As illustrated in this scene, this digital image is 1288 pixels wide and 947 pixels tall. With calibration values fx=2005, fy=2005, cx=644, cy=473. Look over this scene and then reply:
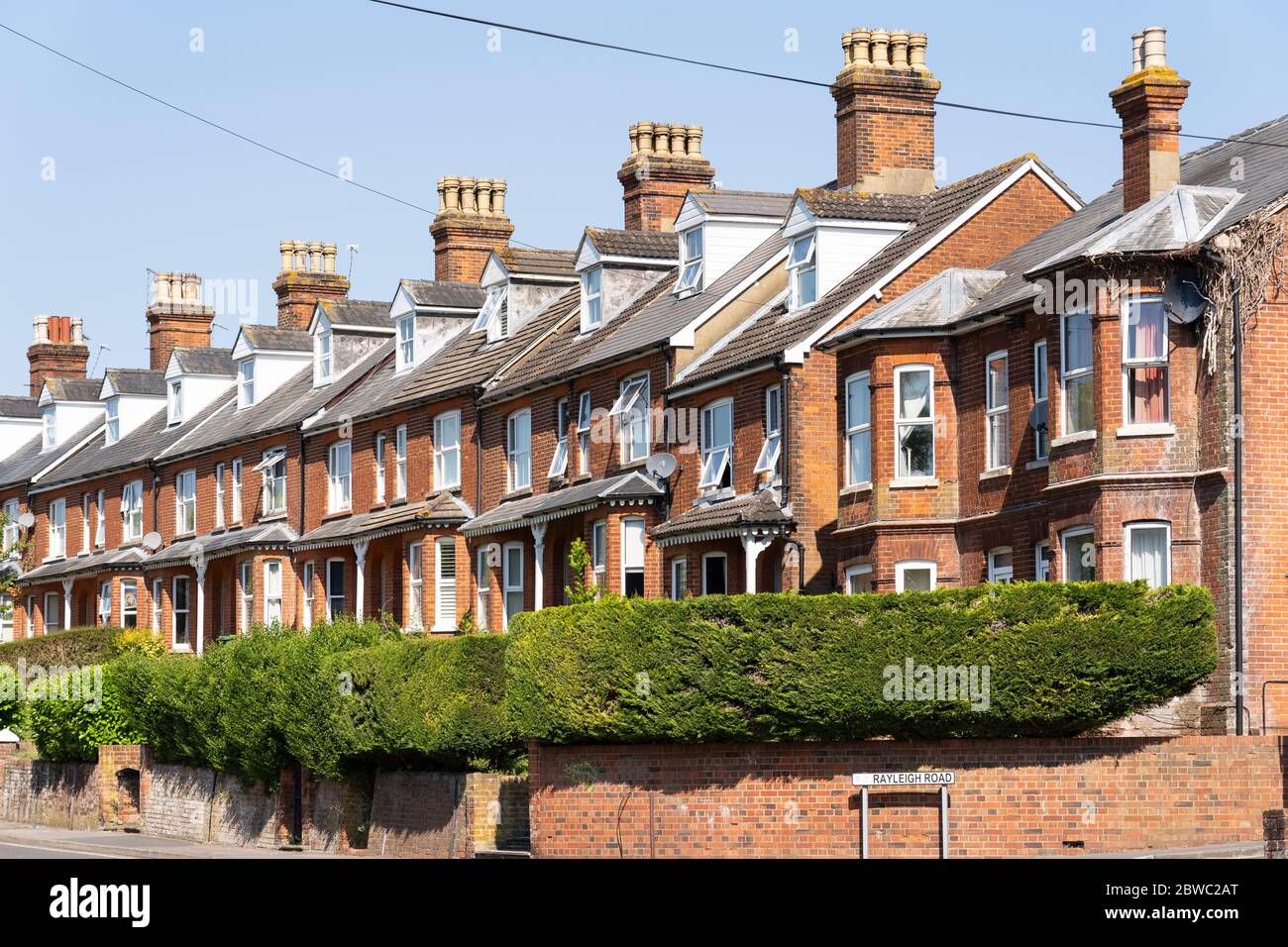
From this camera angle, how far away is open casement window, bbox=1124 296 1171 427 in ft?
92.9

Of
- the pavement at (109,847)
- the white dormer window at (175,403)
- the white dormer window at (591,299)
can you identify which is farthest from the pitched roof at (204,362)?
the white dormer window at (591,299)

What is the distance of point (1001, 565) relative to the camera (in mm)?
31594

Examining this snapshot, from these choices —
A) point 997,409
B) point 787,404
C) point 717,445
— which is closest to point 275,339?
point 717,445

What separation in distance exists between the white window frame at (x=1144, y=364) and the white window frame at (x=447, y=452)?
2071cm

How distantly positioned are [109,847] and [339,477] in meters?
14.3

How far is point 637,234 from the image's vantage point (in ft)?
146

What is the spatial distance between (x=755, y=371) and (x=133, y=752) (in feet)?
62.7

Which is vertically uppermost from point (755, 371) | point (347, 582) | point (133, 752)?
point (755, 371)

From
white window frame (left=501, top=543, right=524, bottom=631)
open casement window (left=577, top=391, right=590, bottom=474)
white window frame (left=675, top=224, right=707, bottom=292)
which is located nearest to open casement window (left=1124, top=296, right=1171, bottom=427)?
white window frame (left=675, top=224, right=707, bottom=292)

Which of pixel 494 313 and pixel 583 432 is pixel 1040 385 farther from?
pixel 494 313

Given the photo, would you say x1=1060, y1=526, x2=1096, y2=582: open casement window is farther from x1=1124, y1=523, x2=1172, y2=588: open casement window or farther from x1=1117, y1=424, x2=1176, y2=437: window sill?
x1=1117, y1=424, x2=1176, y2=437: window sill

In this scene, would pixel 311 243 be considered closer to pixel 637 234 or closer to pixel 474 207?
pixel 474 207
